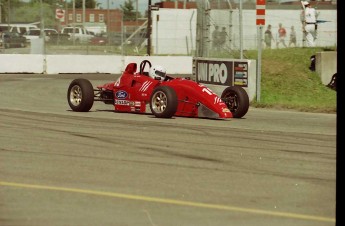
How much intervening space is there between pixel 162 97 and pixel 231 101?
1502 mm

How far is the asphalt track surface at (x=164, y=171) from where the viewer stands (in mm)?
6363

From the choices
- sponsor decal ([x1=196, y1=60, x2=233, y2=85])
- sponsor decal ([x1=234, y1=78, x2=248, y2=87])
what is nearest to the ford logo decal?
sponsor decal ([x1=196, y1=60, x2=233, y2=85])

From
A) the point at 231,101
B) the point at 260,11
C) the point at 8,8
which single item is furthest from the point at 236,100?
the point at 8,8

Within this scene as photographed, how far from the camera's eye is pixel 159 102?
1543 cm

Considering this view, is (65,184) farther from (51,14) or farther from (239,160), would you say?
(51,14)

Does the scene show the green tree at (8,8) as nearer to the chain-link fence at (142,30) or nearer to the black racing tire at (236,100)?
the chain-link fence at (142,30)

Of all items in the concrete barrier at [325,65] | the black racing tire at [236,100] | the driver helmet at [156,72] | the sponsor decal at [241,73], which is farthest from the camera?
the concrete barrier at [325,65]

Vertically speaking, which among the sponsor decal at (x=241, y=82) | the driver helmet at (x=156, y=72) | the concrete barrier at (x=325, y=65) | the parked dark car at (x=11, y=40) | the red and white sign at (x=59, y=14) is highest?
the red and white sign at (x=59, y=14)

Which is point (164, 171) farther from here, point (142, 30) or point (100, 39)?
point (142, 30)

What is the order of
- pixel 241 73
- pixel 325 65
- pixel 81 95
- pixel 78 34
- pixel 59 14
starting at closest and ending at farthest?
pixel 81 95
pixel 241 73
pixel 325 65
pixel 59 14
pixel 78 34

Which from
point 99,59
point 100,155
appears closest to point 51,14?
point 99,59

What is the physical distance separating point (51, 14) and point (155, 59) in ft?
18.1

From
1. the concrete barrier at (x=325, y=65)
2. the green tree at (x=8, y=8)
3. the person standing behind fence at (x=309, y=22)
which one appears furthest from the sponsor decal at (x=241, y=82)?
the green tree at (x=8, y=8)

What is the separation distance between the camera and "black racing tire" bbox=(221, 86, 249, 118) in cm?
1572
